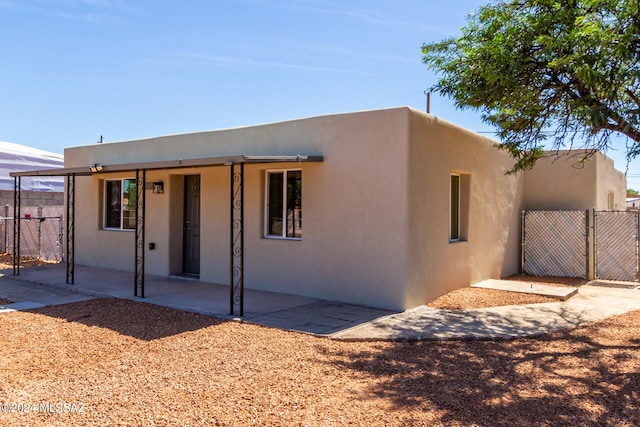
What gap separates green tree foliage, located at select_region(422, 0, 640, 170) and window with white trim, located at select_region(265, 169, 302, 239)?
3.03 meters

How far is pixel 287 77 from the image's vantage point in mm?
14172

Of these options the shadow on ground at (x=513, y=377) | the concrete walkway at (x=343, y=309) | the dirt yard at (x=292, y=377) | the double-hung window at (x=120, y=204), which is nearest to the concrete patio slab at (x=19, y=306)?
the concrete walkway at (x=343, y=309)

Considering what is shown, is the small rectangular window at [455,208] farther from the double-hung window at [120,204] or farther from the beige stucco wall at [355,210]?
the double-hung window at [120,204]

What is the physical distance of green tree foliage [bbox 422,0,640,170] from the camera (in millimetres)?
5934

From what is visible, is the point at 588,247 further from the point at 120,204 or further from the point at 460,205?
the point at 120,204

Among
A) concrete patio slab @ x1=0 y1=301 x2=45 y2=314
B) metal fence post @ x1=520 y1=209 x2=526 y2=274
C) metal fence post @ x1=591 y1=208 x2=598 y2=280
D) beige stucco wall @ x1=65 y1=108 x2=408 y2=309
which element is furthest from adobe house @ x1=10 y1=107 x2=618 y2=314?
metal fence post @ x1=591 y1=208 x2=598 y2=280

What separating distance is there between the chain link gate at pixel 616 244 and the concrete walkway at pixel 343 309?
999 mm

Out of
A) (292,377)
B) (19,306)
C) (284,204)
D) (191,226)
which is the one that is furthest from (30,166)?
(292,377)

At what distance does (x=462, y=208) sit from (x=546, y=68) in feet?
11.0

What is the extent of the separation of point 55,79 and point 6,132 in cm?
1710

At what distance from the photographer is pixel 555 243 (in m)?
12.1

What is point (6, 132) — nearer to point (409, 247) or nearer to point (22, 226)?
point (22, 226)

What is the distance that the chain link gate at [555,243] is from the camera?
1184cm

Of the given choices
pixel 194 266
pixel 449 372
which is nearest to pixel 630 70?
pixel 449 372
